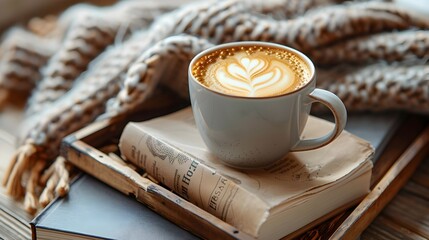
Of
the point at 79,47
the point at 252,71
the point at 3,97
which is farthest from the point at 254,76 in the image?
the point at 3,97

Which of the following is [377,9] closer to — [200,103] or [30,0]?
[200,103]

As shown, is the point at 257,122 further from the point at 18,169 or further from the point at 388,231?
the point at 18,169

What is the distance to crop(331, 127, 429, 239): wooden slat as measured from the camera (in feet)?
1.75

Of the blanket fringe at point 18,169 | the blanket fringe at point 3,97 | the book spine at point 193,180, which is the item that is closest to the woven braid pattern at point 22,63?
the blanket fringe at point 3,97

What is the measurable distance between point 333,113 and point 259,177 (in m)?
0.09

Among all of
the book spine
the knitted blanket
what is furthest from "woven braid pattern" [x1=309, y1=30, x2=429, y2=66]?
the book spine

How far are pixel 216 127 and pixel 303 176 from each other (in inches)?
3.8

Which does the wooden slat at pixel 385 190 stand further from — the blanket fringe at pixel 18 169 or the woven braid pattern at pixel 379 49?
the blanket fringe at pixel 18 169

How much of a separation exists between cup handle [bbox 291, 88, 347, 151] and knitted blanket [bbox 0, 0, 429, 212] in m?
0.16

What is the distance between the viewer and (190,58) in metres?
0.65

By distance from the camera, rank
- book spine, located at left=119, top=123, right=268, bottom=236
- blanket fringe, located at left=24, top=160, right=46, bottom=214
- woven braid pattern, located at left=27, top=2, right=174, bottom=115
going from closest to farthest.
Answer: book spine, located at left=119, top=123, right=268, bottom=236
blanket fringe, located at left=24, top=160, right=46, bottom=214
woven braid pattern, located at left=27, top=2, right=174, bottom=115

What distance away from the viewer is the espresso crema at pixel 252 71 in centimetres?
52

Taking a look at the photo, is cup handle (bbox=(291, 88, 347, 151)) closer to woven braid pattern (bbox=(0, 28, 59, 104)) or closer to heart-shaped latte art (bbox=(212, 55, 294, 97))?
heart-shaped latte art (bbox=(212, 55, 294, 97))

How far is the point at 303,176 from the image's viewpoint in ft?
1.77
